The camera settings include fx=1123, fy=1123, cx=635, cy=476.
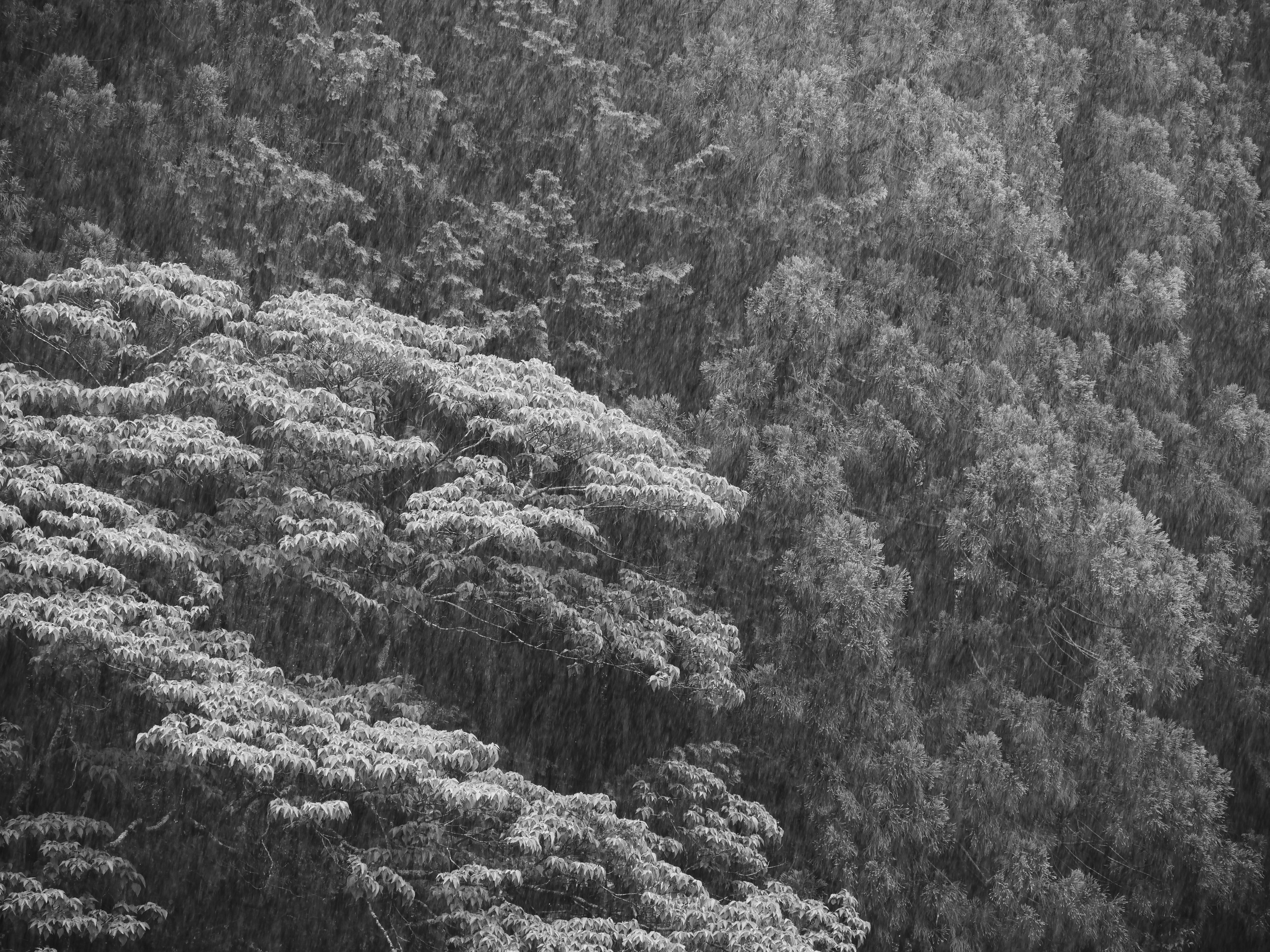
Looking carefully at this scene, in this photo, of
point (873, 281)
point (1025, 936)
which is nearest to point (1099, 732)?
point (1025, 936)

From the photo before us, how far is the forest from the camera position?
5082 millimetres

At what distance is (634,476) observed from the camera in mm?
5320

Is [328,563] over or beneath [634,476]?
beneath

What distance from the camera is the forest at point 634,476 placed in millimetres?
5082

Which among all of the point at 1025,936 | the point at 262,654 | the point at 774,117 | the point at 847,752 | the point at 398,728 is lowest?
the point at 1025,936

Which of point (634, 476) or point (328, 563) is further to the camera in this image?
point (328, 563)

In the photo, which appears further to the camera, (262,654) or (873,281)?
(873,281)

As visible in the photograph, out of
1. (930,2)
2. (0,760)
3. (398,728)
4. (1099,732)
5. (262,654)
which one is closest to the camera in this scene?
(398,728)

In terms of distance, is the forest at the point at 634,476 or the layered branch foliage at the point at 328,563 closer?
the layered branch foliage at the point at 328,563

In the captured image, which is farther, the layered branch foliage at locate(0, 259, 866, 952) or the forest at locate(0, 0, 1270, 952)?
the forest at locate(0, 0, 1270, 952)

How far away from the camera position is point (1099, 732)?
8.85 metres

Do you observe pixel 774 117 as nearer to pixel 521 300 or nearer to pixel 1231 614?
pixel 521 300

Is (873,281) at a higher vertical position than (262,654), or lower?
higher

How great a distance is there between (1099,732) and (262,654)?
639cm
